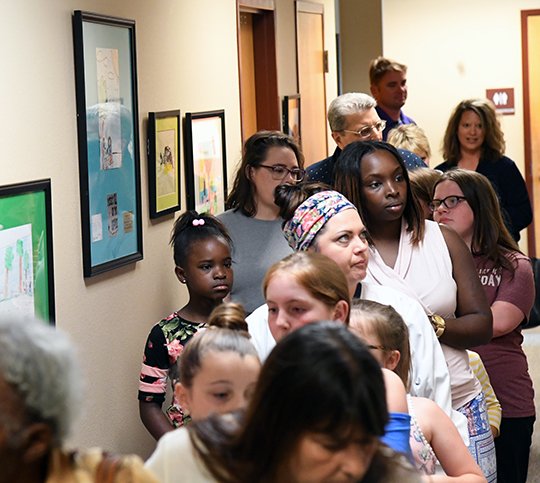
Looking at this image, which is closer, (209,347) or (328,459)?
(328,459)

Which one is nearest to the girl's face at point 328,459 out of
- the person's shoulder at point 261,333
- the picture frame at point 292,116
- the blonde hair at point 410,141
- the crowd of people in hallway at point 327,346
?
the crowd of people in hallway at point 327,346

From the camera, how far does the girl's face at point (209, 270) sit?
396 centimetres

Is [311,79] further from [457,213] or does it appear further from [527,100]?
[457,213]

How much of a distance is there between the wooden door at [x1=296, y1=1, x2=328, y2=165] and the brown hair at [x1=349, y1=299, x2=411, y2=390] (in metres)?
4.74

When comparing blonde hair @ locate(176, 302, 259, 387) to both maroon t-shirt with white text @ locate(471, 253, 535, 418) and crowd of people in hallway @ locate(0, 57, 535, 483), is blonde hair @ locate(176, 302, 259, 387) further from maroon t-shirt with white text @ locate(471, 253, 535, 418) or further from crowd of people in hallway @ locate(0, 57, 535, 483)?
maroon t-shirt with white text @ locate(471, 253, 535, 418)

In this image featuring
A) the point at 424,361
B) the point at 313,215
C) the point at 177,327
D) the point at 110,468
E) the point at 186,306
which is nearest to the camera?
the point at 110,468

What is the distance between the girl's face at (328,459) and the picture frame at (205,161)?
11.4 feet

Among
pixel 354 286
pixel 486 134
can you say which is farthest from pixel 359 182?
pixel 486 134

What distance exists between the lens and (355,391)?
5.04ft

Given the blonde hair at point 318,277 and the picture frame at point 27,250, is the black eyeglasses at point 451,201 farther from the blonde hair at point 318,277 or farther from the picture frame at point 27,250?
the blonde hair at point 318,277

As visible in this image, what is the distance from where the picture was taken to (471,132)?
677 cm

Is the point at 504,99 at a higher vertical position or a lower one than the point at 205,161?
higher

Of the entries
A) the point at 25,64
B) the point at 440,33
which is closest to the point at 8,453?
the point at 25,64

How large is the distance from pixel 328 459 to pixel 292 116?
5.58 meters
